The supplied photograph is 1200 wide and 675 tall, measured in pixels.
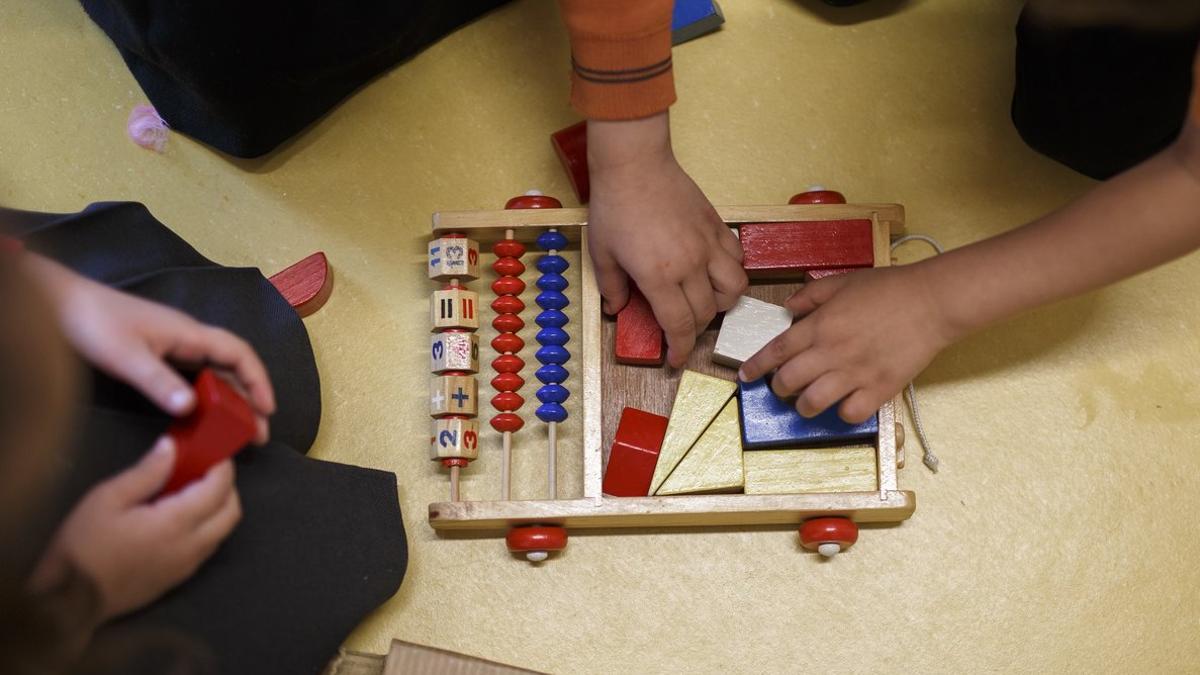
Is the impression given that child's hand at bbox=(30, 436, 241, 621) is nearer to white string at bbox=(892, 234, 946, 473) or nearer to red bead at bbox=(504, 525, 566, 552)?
red bead at bbox=(504, 525, 566, 552)

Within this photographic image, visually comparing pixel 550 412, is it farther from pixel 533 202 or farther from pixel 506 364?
pixel 533 202

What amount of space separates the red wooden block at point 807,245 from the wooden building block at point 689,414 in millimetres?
112

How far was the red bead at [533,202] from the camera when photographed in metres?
0.98

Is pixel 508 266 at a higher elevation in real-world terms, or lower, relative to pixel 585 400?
higher

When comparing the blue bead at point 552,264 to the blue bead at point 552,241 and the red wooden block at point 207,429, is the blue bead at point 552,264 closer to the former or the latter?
the blue bead at point 552,241

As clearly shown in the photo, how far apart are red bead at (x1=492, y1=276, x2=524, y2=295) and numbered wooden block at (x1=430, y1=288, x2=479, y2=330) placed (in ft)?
0.09

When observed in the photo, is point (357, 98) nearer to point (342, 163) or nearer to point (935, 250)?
point (342, 163)

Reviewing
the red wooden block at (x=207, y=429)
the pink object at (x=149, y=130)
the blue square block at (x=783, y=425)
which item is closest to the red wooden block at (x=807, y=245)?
the blue square block at (x=783, y=425)

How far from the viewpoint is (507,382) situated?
37.9 inches

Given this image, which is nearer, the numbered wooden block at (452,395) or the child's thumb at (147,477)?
the child's thumb at (147,477)

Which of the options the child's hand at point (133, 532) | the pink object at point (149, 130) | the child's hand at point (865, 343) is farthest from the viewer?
the pink object at point (149, 130)

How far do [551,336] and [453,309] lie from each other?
95 mm

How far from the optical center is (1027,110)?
3.26ft

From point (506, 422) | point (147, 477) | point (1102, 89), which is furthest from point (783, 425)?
Result: point (147, 477)
